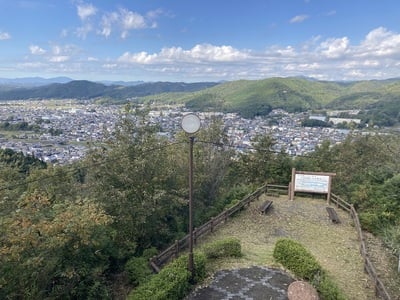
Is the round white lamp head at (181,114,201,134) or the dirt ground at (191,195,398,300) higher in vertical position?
the round white lamp head at (181,114,201,134)

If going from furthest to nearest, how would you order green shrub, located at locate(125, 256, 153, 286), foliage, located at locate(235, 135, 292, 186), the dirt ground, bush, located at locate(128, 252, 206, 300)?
foliage, located at locate(235, 135, 292, 186)
the dirt ground
green shrub, located at locate(125, 256, 153, 286)
bush, located at locate(128, 252, 206, 300)

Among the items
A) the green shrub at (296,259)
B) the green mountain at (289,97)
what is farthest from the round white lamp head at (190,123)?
the green mountain at (289,97)

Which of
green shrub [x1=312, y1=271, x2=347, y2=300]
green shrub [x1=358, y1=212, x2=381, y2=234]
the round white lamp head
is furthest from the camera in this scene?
green shrub [x1=358, y1=212, x2=381, y2=234]

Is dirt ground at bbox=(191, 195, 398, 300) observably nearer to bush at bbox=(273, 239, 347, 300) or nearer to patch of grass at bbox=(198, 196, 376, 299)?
patch of grass at bbox=(198, 196, 376, 299)

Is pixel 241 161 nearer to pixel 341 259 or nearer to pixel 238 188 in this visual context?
pixel 238 188

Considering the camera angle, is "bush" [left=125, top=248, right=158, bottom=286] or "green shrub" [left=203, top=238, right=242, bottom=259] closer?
"bush" [left=125, top=248, right=158, bottom=286]

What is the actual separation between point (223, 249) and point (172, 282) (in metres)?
2.88

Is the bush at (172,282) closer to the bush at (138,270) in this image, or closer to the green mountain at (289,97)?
the bush at (138,270)

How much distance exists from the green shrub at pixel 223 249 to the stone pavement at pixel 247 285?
0.84m

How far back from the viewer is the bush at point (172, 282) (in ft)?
23.8

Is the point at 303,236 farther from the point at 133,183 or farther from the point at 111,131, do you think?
the point at 111,131

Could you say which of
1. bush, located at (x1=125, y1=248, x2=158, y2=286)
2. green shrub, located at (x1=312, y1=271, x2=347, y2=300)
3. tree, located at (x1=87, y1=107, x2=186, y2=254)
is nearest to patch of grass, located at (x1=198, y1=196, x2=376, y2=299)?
green shrub, located at (x1=312, y1=271, x2=347, y2=300)

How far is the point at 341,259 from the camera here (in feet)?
34.8

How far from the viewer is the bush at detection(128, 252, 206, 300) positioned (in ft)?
23.8
